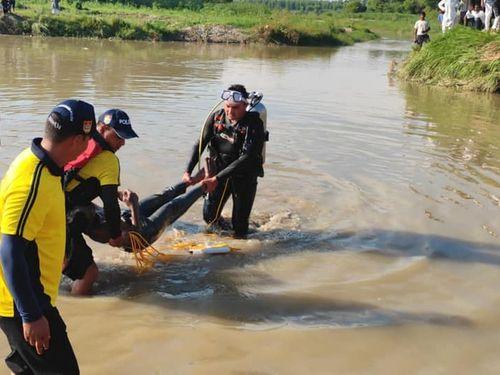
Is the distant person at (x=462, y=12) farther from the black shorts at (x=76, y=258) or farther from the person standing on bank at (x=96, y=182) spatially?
the black shorts at (x=76, y=258)

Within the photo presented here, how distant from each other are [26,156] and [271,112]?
1075 cm

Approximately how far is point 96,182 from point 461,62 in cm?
1545

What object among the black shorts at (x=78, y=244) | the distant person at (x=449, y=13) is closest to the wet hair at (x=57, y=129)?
the black shorts at (x=78, y=244)

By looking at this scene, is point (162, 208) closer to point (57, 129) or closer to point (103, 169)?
point (103, 169)

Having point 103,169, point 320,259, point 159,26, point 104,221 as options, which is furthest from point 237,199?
point 159,26

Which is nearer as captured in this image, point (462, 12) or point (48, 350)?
point (48, 350)

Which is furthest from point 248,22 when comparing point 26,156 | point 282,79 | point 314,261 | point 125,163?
point 26,156

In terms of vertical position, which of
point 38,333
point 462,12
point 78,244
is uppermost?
point 462,12

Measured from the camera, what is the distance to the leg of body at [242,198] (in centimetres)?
612

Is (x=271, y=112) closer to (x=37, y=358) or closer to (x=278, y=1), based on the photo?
(x=37, y=358)

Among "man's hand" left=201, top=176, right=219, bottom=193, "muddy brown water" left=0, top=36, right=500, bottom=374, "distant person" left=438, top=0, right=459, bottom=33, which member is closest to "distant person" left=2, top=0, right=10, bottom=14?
"muddy brown water" left=0, top=36, right=500, bottom=374

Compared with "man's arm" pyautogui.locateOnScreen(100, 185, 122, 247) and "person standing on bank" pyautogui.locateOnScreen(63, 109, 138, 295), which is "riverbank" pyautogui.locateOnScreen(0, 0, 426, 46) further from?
"man's arm" pyautogui.locateOnScreen(100, 185, 122, 247)

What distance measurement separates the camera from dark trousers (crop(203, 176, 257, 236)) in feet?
20.1

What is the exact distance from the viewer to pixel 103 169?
422 centimetres
